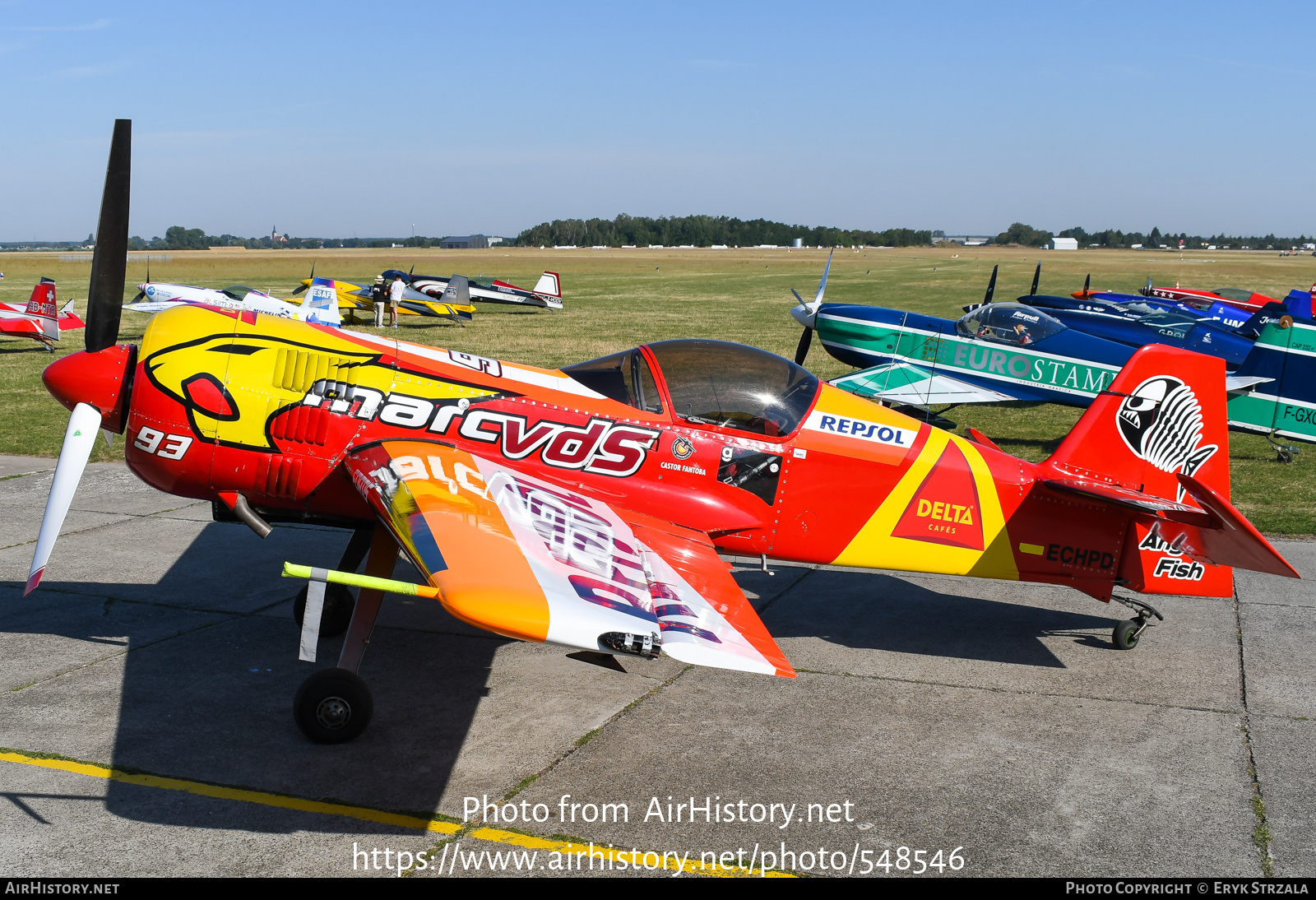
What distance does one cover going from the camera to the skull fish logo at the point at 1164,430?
22.9 feet

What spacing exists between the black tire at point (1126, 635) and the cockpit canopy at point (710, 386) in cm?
294

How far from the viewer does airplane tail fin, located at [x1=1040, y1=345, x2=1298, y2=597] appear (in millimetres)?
6891

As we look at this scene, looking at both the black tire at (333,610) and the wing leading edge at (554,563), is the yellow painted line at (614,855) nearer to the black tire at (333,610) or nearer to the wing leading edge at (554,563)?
the wing leading edge at (554,563)

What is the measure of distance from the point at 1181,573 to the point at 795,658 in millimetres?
2802

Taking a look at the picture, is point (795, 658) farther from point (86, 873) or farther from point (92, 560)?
point (92, 560)

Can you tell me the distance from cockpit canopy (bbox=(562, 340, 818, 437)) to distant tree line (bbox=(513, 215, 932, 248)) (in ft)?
569

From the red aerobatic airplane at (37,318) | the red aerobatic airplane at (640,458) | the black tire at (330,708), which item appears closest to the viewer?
the black tire at (330,708)

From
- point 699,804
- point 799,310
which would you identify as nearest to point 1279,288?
point 799,310

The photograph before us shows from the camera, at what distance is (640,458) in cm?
631

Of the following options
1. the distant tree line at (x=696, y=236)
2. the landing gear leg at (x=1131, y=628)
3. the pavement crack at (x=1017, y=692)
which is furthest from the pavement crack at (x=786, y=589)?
the distant tree line at (x=696, y=236)

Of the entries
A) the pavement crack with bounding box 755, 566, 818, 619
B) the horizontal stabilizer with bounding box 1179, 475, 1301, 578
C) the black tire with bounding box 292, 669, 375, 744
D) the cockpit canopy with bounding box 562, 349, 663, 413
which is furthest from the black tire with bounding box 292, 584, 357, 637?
the horizontal stabilizer with bounding box 1179, 475, 1301, 578

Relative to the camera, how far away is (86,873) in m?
4.10
